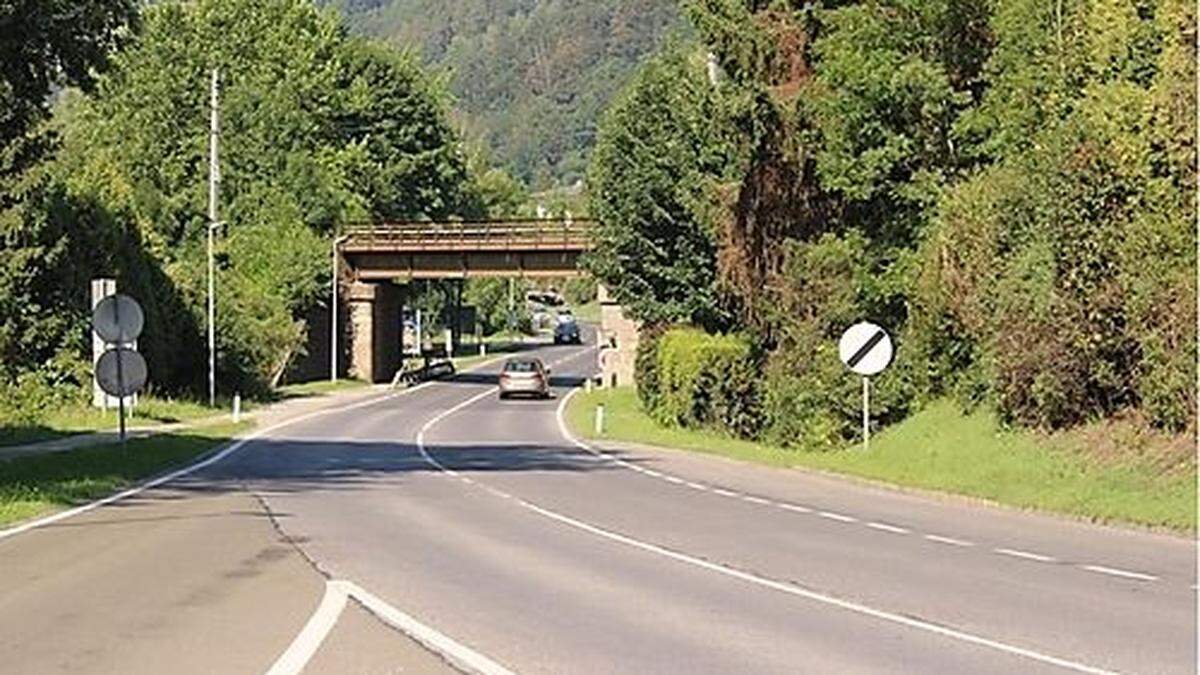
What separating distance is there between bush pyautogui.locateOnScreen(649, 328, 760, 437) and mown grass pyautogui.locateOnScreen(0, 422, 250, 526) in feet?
38.8

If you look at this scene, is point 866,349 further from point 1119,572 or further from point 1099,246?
point 1119,572

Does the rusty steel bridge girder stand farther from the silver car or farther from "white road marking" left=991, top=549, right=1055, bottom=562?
"white road marking" left=991, top=549, right=1055, bottom=562

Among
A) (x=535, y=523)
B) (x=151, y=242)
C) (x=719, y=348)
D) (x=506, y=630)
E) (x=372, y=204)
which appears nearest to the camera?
(x=506, y=630)

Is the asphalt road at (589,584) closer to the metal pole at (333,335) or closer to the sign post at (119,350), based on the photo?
the sign post at (119,350)

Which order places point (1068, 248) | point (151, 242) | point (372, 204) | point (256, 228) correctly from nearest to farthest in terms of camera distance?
point (1068, 248), point (151, 242), point (256, 228), point (372, 204)

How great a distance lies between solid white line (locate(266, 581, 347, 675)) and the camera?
10.4 metres

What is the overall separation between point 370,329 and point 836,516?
68.2 metres

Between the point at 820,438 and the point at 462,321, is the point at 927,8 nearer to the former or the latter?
the point at 820,438

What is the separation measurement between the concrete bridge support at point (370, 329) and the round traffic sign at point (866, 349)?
57845mm

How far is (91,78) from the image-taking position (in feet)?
89.4

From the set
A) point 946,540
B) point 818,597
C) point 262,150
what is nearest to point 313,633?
point 818,597

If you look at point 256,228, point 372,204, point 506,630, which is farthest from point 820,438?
point 372,204

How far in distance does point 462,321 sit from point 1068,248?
383 ft

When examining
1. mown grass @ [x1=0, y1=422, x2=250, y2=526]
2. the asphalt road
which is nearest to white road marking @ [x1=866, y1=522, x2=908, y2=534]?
the asphalt road
